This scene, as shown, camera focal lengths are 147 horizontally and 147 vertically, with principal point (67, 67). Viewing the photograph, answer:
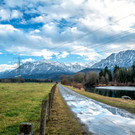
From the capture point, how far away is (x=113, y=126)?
9.09 metres

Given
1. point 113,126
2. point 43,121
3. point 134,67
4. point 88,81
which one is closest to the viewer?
point 43,121

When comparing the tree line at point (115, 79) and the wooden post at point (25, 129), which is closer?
the wooden post at point (25, 129)

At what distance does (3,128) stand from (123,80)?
143m

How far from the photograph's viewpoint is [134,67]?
13438 cm

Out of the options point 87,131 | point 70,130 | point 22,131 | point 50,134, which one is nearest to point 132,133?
point 87,131

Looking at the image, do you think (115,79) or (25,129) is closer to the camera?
(25,129)

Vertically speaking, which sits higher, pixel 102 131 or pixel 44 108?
pixel 44 108

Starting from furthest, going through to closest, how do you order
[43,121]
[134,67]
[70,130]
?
[134,67], [70,130], [43,121]

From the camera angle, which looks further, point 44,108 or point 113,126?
point 113,126

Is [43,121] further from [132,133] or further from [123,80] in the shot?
[123,80]

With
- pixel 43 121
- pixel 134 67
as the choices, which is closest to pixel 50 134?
pixel 43 121

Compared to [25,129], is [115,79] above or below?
below

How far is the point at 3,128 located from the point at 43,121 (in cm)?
325

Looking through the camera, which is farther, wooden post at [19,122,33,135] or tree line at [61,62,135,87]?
tree line at [61,62,135,87]
